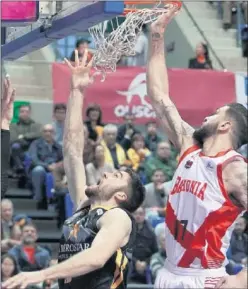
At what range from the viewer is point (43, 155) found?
47.5 ft

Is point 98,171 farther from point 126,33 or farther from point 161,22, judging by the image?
point 161,22

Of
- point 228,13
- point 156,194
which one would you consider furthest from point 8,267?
point 228,13

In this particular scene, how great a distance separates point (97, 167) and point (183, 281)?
6.78 meters

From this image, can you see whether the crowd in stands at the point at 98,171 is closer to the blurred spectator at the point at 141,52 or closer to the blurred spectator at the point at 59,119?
the blurred spectator at the point at 59,119

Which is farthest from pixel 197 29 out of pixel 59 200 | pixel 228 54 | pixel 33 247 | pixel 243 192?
pixel 243 192

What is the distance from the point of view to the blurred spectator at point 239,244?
13398mm

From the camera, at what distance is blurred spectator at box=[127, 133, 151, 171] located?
582 inches

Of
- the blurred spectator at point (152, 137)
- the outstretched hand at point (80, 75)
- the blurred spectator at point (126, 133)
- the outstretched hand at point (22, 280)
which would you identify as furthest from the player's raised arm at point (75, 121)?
the blurred spectator at point (152, 137)

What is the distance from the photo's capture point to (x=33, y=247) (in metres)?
12.3

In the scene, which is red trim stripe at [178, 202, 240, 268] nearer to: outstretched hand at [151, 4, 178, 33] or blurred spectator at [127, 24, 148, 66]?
outstretched hand at [151, 4, 178, 33]

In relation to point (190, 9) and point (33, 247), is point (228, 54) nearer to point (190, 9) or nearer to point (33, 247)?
point (190, 9)

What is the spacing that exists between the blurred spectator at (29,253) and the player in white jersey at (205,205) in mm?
5252

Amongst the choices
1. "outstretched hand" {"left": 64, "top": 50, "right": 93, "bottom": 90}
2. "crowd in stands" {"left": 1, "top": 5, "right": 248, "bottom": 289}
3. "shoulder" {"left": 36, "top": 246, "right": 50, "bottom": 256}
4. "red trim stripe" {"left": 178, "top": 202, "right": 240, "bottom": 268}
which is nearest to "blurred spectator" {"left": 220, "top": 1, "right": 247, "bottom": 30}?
"crowd in stands" {"left": 1, "top": 5, "right": 248, "bottom": 289}

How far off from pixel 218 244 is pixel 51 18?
209cm
